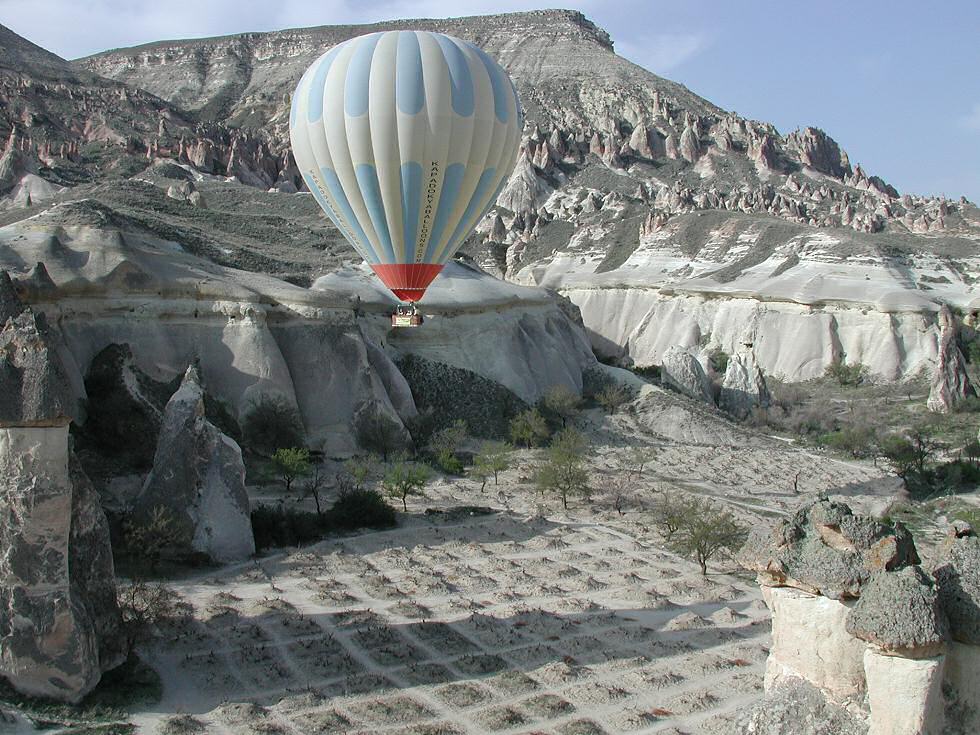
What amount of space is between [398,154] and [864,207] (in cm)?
5933

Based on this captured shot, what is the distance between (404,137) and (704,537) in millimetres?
8666

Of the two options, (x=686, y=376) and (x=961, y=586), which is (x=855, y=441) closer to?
(x=686, y=376)

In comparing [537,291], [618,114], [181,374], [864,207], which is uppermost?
[618,114]

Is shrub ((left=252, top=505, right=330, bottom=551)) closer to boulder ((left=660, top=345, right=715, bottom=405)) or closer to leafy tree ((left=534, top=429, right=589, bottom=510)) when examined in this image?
leafy tree ((left=534, top=429, right=589, bottom=510))

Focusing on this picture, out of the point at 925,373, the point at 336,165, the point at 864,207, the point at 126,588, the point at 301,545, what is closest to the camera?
the point at 126,588

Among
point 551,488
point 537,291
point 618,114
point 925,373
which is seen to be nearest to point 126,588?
point 551,488

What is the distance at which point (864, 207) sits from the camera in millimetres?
68188

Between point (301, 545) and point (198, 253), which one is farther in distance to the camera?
point (198, 253)

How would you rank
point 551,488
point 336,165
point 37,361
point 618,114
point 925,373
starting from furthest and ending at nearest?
point 618,114 → point 925,373 → point 551,488 → point 336,165 → point 37,361

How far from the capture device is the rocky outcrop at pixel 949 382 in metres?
33.3

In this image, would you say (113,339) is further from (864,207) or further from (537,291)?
(864,207)

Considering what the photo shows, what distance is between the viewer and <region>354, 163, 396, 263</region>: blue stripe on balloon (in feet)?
56.4

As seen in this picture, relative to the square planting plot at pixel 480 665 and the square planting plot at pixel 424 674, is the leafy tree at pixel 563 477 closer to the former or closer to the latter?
the square planting plot at pixel 480 665

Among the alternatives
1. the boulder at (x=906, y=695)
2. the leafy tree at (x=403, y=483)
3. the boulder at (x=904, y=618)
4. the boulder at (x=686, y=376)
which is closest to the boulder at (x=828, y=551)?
the boulder at (x=904, y=618)
